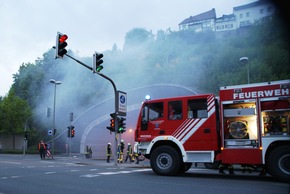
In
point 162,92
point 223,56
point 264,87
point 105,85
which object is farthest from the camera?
point 105,85

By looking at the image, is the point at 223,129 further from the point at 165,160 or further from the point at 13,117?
the point at 13,117

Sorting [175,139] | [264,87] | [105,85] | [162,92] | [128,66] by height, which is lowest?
[175,139]

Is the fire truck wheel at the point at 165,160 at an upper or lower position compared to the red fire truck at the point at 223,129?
lower

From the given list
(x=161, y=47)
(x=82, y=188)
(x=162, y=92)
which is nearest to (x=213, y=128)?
(x=82, y=188)

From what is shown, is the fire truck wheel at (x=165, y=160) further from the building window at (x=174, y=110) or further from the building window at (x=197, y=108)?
the building window at (x=197, y=108)

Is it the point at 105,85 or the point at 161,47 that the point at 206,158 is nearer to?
the point at 105,85

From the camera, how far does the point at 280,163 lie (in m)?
9.41

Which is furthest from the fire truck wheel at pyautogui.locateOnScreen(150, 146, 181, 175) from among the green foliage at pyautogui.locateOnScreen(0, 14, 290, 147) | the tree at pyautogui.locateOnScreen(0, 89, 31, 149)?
the tree at pyautogui.locateOnScreen(0, 89, 31, 149)

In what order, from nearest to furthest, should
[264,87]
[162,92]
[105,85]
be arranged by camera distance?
[264,87], [162,92], [105,85]

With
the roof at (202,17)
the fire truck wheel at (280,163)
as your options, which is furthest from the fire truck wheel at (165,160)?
the roof at (202,17)

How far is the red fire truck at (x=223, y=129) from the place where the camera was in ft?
32.0

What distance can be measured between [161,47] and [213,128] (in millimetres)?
56227

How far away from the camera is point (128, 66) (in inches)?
2349

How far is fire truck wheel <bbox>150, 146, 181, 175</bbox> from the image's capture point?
36.4ft
